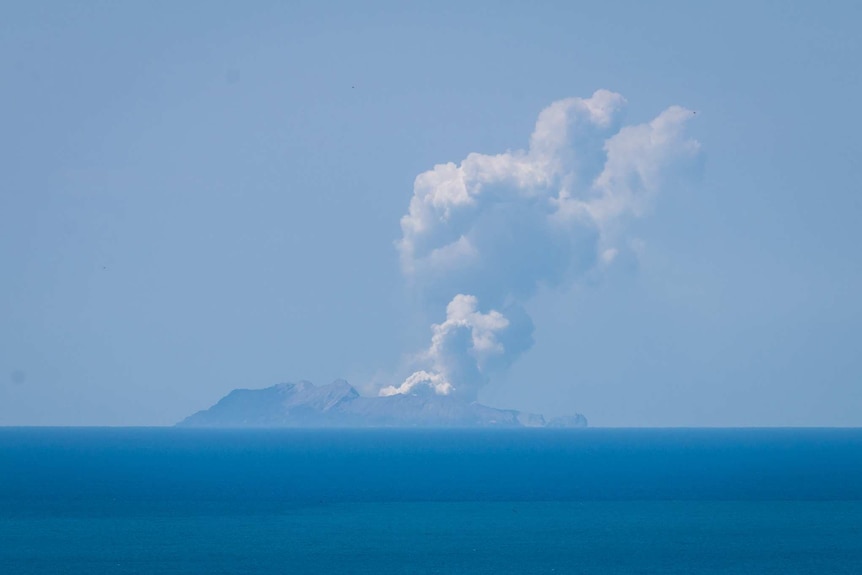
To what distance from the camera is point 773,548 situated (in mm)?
72250

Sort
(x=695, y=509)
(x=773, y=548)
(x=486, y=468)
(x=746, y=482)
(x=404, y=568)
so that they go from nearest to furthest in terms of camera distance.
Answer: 1. (x=404, y=568)
2. (x=773, y=548)
3. (x=695, y=509)
4. (x=746, y=482)
5. (x=486, y=468)

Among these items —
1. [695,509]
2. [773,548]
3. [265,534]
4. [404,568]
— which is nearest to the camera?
[404,568]

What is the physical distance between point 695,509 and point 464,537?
28.4 m

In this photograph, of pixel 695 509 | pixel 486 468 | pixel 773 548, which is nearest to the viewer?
pixel 773 548

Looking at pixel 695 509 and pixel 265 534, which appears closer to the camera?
pixel 265 534

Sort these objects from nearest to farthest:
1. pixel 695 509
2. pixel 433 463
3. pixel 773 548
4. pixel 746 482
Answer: pixel 773 548
pixel 695 509
pixel 746 482
pixel 433 463

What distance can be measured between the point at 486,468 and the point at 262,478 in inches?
1470

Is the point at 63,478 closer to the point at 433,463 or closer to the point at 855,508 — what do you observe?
the point at 433,463

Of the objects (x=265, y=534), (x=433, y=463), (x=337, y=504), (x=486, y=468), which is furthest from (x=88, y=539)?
(x=433, y=463)

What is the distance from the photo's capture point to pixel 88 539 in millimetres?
74188

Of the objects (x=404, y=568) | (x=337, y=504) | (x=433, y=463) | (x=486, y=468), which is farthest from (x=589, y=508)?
(x=433, y=463)

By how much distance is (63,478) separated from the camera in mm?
136125

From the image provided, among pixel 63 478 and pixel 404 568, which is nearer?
pixel 404 568

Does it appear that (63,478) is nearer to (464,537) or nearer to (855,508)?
(464,537)
